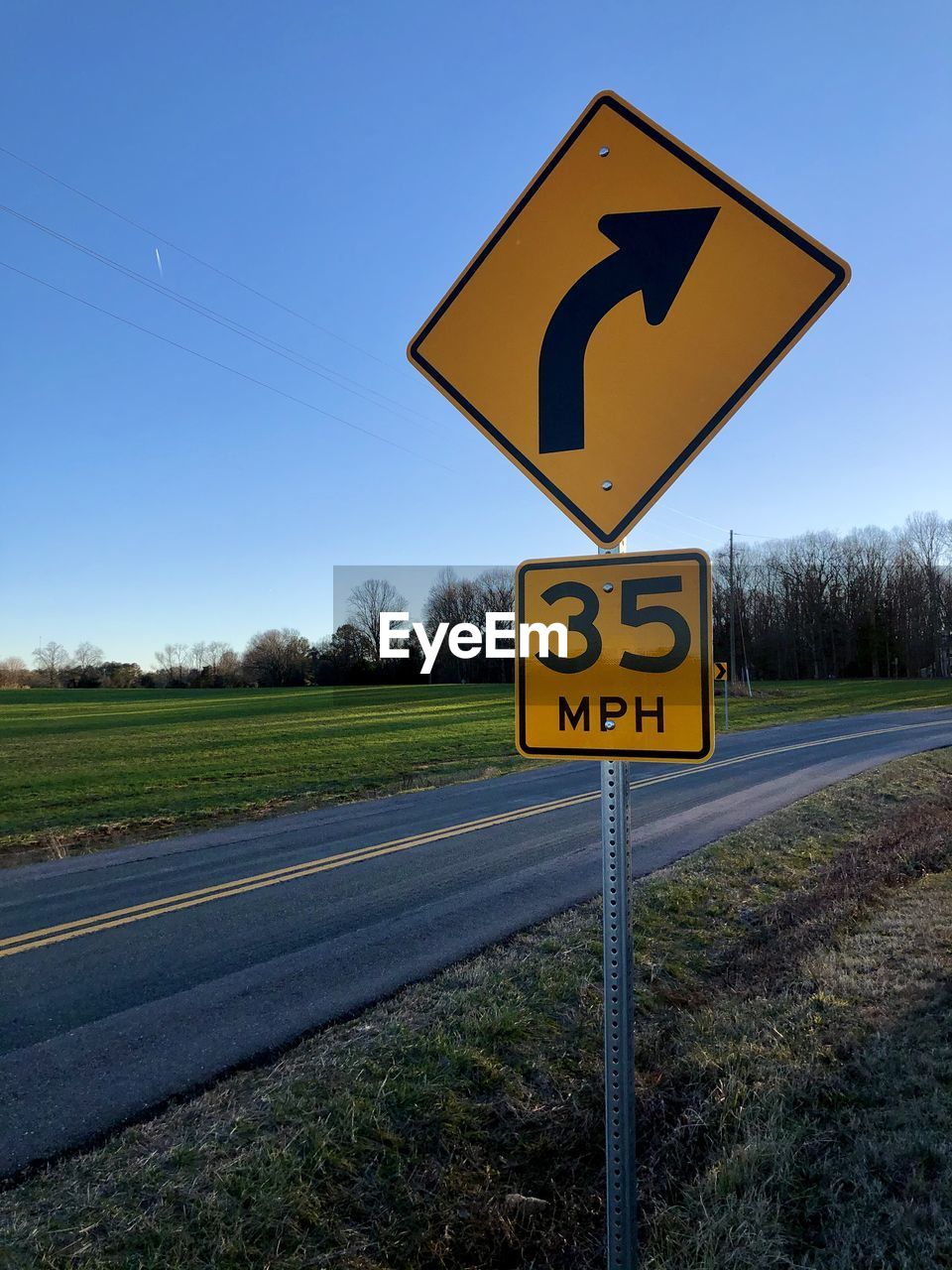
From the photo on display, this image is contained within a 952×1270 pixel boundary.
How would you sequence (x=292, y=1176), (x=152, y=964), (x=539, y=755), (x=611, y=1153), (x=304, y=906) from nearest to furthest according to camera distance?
(x=611, y=1153)
(x=539, y=755)
(x=292, y=1176)
(x=152, y=964)
(x=304, y=906)

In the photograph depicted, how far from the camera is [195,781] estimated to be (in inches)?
605

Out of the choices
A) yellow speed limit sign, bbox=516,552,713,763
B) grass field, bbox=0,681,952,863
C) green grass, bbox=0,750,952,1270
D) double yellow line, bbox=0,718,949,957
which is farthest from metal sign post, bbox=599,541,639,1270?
grass field, bbox=0,681,952,863

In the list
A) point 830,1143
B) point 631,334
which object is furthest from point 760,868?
point 631,334

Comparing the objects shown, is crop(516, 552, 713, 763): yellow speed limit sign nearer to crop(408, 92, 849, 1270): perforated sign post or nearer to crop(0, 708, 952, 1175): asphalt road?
crop(408, 92, 849, 1270): perforated sign post

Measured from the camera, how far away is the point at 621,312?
192cm

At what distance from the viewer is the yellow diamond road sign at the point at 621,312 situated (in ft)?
5.95

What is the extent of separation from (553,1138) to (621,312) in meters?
3.04

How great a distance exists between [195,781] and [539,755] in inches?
589

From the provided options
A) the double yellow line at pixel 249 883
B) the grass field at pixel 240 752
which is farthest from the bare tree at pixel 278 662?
the double yellow line at pixel 249 883

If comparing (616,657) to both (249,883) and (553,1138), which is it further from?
(249,883)

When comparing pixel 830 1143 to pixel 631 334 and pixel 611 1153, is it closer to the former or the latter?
pixel 611 1153

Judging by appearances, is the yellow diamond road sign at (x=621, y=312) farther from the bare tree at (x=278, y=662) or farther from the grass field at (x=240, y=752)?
the bare tree at (x=278, y=662)

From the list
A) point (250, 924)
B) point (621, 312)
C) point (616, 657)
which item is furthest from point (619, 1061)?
point (250, 924)

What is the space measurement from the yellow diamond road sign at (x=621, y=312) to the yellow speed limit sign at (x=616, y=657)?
160 mm
